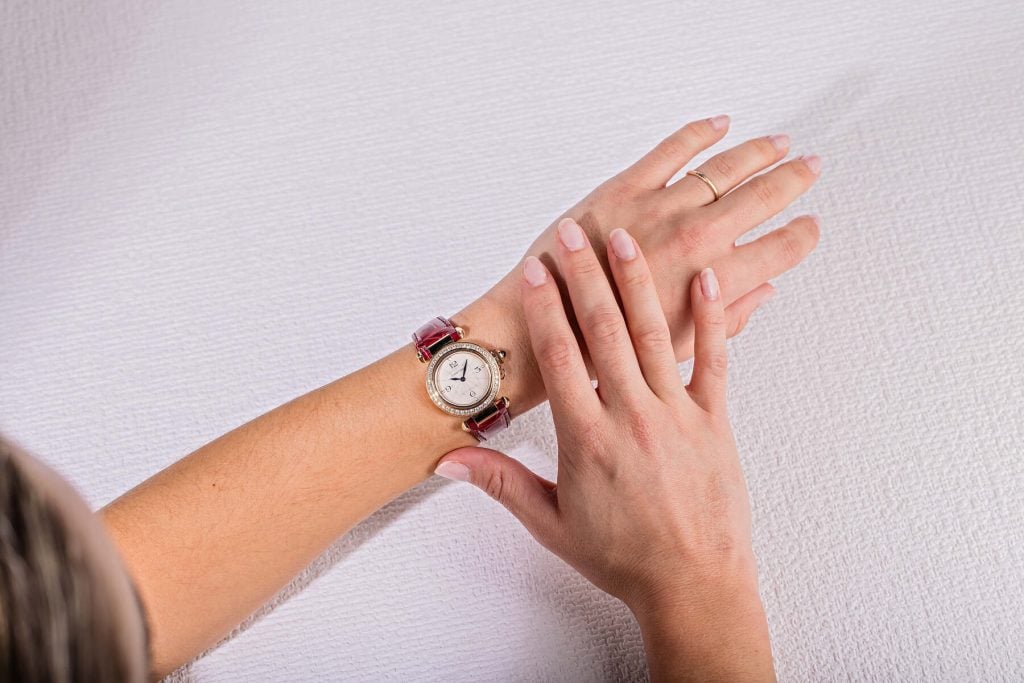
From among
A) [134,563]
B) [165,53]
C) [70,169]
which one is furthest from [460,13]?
[134,563]

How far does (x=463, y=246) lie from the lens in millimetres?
1007

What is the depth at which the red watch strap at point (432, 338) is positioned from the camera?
2.77 feet

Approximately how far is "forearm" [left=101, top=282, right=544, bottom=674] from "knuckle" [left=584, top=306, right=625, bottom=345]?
108 mm

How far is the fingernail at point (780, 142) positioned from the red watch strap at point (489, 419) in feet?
1.44

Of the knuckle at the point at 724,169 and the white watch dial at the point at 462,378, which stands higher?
the knuckle at the point at 724,169

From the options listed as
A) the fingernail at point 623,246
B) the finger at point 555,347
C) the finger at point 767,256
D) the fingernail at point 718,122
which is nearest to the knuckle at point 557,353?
the finger at point 555,347

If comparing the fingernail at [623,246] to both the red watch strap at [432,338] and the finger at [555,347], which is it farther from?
the red watch strap at [432,338]

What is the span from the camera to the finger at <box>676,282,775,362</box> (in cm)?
91

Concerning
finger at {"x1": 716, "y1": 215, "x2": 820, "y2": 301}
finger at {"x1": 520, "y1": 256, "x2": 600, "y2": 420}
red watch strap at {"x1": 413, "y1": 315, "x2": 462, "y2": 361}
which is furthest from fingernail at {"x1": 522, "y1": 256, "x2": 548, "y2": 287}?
finger at {"x1": 716, "y1": 215, "x2": 820, "y2": 301}

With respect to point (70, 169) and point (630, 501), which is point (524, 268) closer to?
point (630, 501)

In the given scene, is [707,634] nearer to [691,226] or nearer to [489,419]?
[489,419]

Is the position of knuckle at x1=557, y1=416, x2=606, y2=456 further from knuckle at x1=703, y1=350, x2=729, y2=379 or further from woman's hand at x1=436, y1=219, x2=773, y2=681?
knuckle at x1=703, y1=350, x2=729, y2=379

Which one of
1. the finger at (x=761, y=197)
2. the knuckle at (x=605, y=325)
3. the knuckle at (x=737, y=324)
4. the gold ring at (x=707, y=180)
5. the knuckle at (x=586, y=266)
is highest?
the gold ring at (x=707, y=180)

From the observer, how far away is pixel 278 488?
79 cm
